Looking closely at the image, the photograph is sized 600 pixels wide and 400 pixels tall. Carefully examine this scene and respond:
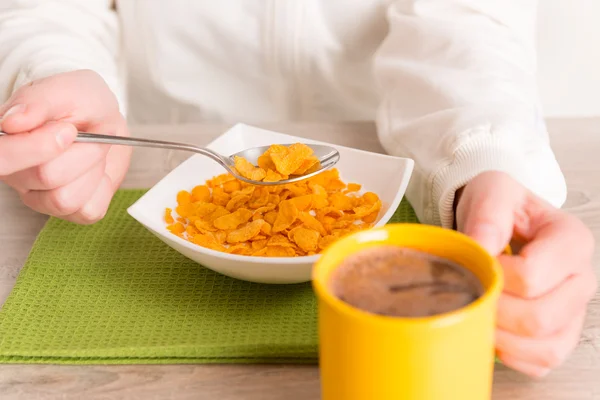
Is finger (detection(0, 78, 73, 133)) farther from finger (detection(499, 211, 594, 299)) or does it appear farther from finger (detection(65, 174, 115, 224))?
finger (detection(499, 211, 594, 299))

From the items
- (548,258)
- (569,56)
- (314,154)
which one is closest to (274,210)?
(314,154)

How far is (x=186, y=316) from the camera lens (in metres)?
0.67

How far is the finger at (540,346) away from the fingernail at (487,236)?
0.06 metres

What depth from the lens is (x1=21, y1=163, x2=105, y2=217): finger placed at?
29.0 inches

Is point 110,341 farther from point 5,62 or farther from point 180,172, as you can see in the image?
point 5,62

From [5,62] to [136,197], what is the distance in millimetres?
280

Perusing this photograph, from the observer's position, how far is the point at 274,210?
0.76m

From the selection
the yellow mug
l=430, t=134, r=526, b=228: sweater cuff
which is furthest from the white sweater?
the yellow mug

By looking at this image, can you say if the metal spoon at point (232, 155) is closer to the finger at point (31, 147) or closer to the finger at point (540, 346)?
the finger at point (31, 147)

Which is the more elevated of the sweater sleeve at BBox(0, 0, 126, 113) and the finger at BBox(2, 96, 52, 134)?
the finger at BBox(2, 96, 52, 134)

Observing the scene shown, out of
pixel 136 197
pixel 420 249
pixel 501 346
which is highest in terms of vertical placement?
pixel 420 249

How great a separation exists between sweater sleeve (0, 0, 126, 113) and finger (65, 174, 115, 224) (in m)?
0.20

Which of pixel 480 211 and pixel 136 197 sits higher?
pixel 480 211

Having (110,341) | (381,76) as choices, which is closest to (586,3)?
(381,76)
